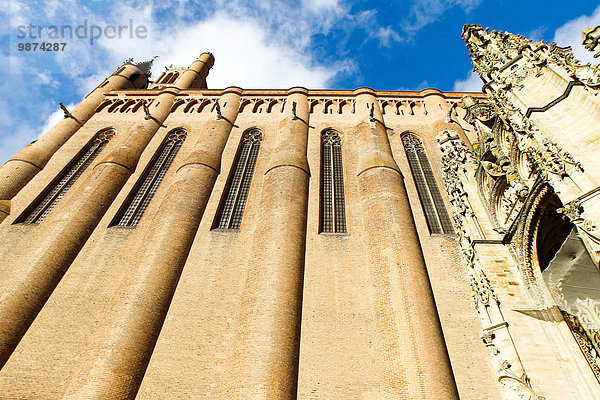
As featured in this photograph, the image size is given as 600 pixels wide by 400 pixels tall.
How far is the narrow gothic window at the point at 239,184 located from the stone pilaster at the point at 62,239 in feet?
12.7

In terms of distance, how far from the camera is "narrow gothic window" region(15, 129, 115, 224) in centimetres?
1224

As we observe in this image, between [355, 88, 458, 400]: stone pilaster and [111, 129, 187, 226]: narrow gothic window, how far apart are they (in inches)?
300

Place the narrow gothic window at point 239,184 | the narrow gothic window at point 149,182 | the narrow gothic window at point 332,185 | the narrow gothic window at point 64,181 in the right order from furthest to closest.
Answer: the narrow gothic window at point 64,181 < the narrow gothic window at point 149,182 < the narrow gothic window at point 239,184 < the narrow gothic window at point 332,185

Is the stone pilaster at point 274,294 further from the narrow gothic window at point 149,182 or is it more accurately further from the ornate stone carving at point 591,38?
the ornate stone carving at point 591,38

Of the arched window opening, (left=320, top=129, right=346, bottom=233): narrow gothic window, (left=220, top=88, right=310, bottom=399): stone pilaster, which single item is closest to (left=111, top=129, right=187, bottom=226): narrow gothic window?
(left=220, top=88, right=310, bottom=399): stone pilaster

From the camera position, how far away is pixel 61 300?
9430 mm

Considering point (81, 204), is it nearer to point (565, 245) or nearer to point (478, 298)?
point (478, 298)

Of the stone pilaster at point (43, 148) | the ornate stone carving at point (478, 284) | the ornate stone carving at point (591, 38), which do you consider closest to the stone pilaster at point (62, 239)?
the stone pilaster at point (43, 148)

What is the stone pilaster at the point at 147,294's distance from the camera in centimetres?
750

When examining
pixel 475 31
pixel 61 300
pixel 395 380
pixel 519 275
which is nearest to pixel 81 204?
pixel 61 300

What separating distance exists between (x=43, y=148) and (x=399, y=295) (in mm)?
14873

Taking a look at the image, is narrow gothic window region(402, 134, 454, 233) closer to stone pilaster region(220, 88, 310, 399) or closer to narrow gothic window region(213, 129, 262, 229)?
stone pilaster region(220, 88, 310, 399)

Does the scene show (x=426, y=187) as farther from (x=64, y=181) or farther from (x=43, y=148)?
(x=43, y=148)

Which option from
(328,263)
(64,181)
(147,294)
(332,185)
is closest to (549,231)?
(328,263)
